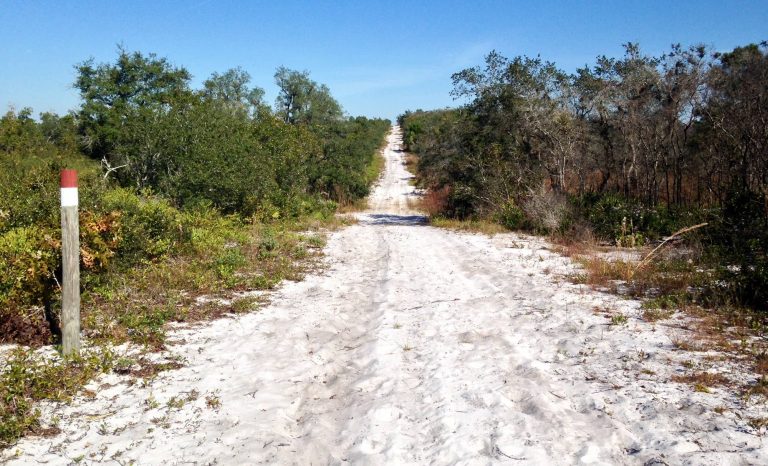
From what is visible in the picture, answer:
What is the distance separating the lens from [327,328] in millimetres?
6930

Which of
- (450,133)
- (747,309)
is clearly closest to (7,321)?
(747,309)

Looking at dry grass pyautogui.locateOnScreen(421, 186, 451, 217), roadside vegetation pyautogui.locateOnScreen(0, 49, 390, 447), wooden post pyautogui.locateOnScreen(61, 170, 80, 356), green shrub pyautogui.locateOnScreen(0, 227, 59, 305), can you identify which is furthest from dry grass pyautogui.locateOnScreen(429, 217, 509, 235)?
wooden post pyautogui.locateOnScreen(61, 170, 80, 356)

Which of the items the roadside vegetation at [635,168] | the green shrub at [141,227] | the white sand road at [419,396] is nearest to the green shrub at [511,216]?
the roadside vegetation at [635,168]

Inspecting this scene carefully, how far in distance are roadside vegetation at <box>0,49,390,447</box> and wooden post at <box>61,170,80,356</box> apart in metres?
Result: 0.20

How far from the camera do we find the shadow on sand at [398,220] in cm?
2242

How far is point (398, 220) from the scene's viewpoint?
24.2 metres

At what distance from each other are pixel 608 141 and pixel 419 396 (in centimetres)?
1721

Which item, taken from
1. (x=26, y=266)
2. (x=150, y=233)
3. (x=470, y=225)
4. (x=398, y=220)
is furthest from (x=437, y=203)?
(x=26, y=266)

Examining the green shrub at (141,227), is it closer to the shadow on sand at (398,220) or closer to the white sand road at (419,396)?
the white sand road at (419,396)

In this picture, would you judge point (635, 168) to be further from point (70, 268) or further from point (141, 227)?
point (70, 268)

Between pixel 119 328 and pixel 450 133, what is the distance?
19.3 meters

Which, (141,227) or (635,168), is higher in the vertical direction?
(635,168)

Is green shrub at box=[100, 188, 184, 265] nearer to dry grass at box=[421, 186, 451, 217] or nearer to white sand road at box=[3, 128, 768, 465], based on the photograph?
white sand road at box=[3, 128, 768, 465]

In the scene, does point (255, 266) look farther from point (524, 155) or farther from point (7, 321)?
point (524, 155)
